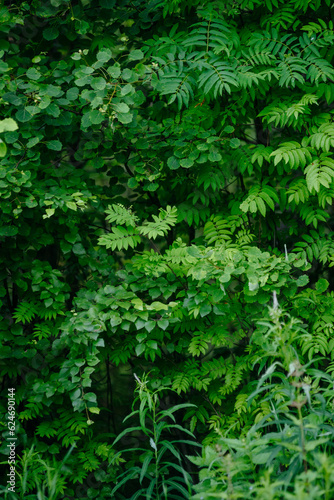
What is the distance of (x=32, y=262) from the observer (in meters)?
3.60

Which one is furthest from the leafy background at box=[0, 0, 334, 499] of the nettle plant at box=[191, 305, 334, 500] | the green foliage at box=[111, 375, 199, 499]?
the nettle plant at box=[191, 305, 334, 500]

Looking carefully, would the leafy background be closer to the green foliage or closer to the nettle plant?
the green foliage

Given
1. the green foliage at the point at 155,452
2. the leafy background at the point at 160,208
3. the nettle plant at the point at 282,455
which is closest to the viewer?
the nettle plant at the point at 282,455

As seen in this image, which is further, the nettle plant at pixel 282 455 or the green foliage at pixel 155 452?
the green foliage at pixel 155 452

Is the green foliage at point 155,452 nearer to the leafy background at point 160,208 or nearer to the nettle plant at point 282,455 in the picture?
the leafy background at point 160,208

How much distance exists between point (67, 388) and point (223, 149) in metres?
1.83

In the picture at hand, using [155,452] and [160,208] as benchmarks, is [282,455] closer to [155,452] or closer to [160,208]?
[155,452]

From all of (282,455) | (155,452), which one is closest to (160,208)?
(155,452)

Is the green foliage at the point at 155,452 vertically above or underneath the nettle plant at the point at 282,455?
underneath

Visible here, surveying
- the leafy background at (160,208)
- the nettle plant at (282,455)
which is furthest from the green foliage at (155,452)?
the nettle plant at (282,455)

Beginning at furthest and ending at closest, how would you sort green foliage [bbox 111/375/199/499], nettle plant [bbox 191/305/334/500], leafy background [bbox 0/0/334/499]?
leafy background [bbox 0/0/334/499] → green foliage [bbox 111/375/199/499] → nettle plant [bbox 191/305/334/500]

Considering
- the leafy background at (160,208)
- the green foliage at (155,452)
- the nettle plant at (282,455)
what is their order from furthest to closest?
the leafy background at (160,208) → the green foliage at (155,452) → the nettle plant at (282,455)

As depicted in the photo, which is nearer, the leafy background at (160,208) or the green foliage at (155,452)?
the green foliage at (155,452)

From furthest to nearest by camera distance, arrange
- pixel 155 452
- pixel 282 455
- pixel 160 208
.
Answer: pixel 160 208 < pixel 155 452 < pixel 282 455
